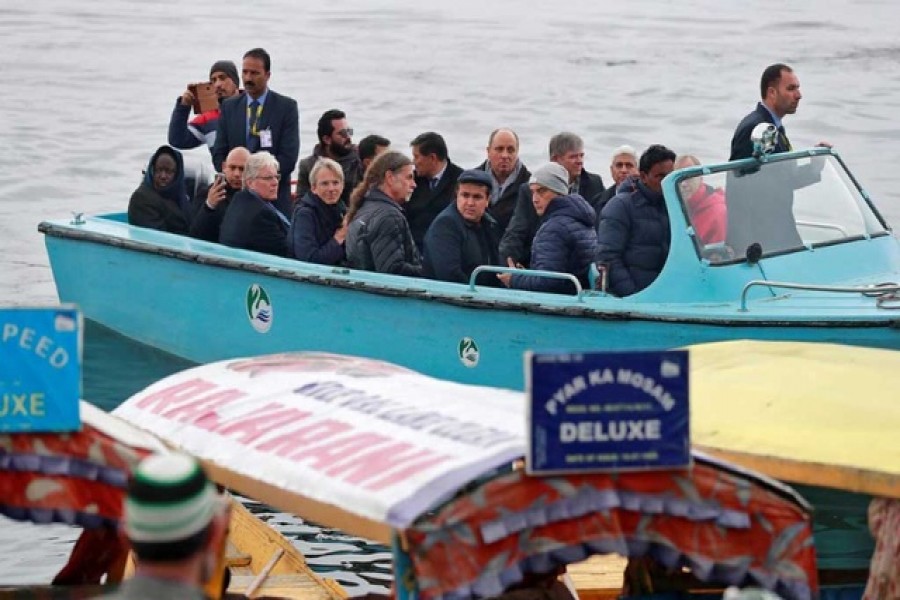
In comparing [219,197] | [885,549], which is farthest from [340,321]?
[885,549]

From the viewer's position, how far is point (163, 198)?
1491cm

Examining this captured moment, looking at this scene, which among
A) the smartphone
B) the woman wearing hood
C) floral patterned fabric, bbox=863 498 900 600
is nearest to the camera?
floral patterned fabric, bbox=863 498 900 600

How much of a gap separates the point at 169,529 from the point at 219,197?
30.9 feet

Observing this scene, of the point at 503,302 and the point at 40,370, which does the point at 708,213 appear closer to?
the point at 503,302

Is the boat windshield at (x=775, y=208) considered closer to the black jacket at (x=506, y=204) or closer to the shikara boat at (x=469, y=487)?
the black jacket at (x=506, y=204)

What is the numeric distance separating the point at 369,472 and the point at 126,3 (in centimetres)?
4021

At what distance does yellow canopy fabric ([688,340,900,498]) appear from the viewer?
7312 mm

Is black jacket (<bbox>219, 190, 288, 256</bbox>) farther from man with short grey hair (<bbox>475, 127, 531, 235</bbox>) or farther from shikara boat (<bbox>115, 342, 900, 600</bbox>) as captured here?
shikara boat (<bbox>115, 342, 900, 600</bbox>)

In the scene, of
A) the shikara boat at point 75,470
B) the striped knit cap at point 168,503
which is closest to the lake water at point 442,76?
the shikara boat at point 75,470

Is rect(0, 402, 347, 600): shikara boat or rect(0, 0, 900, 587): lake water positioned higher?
rect(0, 0, 900, 587): lake water

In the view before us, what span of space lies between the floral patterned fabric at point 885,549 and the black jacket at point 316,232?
6483 mm

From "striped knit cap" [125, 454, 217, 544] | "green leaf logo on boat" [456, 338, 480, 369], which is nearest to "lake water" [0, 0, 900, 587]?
"green leaf logo on boat" [456, 338, 480, 369]

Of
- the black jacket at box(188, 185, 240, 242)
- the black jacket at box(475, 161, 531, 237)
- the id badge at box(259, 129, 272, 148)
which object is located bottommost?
the black jacket at box(188, 185, 240, 242)

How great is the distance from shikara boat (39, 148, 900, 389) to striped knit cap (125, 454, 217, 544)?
6.59 m
